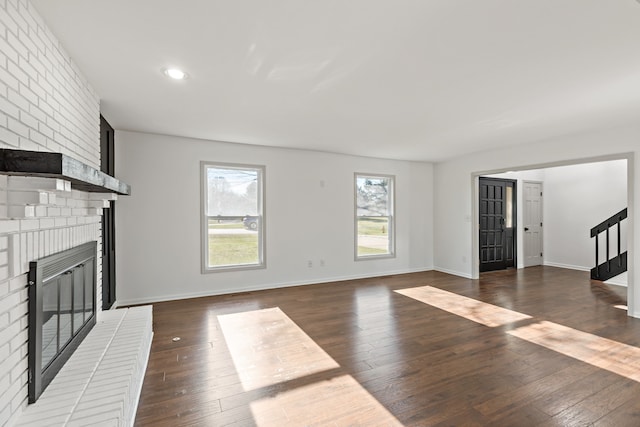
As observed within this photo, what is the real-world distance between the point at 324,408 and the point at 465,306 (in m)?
3.03

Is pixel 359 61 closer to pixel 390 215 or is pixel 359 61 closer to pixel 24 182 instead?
pixel 24 182

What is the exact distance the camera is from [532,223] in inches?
295

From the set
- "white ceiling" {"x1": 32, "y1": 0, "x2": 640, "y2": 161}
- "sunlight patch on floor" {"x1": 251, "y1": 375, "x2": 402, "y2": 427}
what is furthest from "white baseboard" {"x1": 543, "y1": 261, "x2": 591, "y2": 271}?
"sunlight patch on floor" {"x1": 251, "y1": 375, "x2": 402, "y2": 427}

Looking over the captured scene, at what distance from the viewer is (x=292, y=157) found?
215 inches

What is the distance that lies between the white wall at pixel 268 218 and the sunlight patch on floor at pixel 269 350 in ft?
4.47

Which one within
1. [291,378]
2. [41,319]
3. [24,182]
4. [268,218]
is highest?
[24,182]

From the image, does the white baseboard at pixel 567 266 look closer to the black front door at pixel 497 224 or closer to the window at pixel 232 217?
the black front door at pixel 497 224

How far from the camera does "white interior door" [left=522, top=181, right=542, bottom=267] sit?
291 inches

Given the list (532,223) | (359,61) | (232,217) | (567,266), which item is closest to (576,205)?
(532,223)

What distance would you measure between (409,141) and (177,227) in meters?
3.88

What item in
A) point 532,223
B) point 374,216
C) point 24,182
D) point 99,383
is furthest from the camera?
point 532,223

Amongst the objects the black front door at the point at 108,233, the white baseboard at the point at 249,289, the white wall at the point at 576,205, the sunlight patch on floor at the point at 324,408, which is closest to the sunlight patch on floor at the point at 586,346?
the sunlight patch on floor at the point at 324,408

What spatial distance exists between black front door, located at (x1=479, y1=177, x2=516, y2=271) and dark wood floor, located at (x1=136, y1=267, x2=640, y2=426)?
224 centimetres

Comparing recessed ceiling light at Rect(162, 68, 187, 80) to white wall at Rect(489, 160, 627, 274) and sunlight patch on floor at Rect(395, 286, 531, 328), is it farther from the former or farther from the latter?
white wall at Rect(489, 160, 627, 274)
